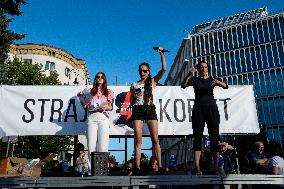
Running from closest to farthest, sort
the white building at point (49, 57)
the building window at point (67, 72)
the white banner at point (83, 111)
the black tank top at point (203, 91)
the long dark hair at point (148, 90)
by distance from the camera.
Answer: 1. the black tank top at point (203, 91)
2. the long dark hair at point (148, 90)
3. the white banner at point (83, 111)
4. the white building at point (49, 57)
5. the building window at point (67, 72)

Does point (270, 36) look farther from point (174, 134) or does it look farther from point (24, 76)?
point (174, 134)

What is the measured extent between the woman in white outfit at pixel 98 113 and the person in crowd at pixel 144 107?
58cm

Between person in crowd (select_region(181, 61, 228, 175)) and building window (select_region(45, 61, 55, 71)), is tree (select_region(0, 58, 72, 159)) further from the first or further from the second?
person in crowd (select_region(181, 61, 228, 175))

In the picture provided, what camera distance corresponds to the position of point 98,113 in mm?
5832

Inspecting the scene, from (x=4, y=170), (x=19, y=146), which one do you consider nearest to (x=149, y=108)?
(x=4, y=170)

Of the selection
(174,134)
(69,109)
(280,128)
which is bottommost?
(174,134)

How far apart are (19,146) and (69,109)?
2159 centimetres

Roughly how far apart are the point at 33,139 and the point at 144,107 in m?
25.6

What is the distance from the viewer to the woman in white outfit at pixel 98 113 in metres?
5.63

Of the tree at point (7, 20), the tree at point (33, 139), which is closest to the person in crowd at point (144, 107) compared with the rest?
the tree at point (7, 20)

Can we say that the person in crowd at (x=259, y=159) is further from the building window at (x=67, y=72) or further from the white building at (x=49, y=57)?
the building window at (x=67, y=72)

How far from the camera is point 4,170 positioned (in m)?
6.85

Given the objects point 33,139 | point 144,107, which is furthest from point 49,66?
point 144,107

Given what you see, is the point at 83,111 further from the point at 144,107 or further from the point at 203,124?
the point at 203,124
